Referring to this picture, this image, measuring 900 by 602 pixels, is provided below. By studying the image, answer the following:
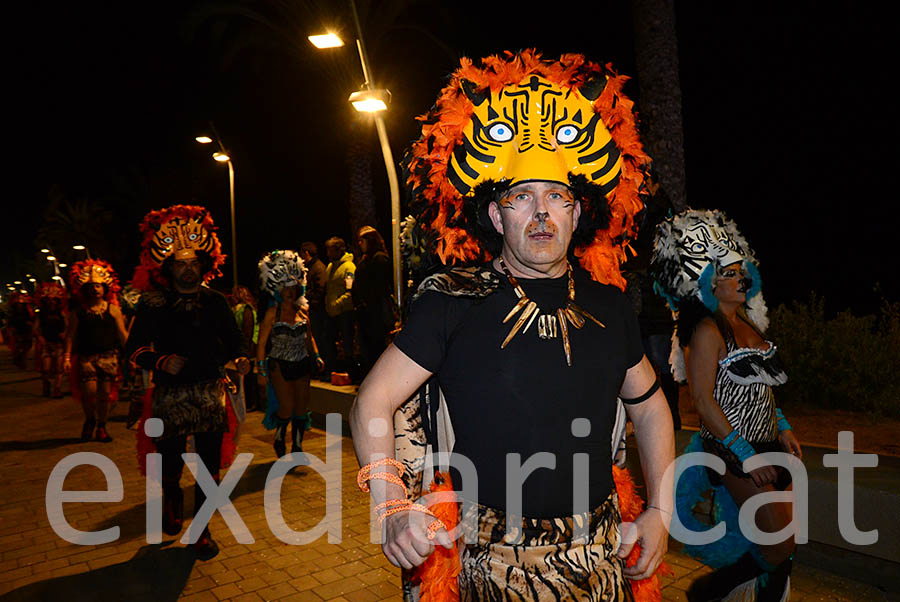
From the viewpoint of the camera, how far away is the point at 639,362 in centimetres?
256

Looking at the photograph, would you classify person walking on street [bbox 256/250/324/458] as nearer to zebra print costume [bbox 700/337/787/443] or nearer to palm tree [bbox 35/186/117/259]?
zebra print costume [bbox 700/337/787/443]

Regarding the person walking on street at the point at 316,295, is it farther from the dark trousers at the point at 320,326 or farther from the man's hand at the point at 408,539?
the man's hand at the point at 408,539

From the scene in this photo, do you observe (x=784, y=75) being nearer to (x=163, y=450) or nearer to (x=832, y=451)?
(x=832, y=451)

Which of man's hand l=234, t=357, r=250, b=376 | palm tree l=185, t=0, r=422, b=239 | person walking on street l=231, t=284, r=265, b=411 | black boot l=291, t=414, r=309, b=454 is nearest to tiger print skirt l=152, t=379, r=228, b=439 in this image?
man's hand l=234, t=357, r=250, b=376

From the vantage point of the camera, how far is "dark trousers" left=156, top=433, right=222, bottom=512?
5.18m

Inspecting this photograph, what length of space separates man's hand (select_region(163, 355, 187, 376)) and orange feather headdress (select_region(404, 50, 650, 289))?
3.16 metres

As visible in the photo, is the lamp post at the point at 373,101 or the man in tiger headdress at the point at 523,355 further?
the lamp post at the point at 373,101

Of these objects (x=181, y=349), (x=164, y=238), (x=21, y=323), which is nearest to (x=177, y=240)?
(x=164, y=238)

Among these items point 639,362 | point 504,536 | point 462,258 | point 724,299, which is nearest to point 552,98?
point 462,258

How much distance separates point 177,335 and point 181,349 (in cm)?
12

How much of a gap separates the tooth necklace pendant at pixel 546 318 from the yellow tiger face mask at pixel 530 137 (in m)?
0.43

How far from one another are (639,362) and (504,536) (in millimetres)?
860

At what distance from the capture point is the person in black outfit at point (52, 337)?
14118 mm

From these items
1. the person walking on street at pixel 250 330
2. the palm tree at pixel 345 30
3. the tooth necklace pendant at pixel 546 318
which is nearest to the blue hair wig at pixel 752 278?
the tooth necklace pendant at pixel 546 318
